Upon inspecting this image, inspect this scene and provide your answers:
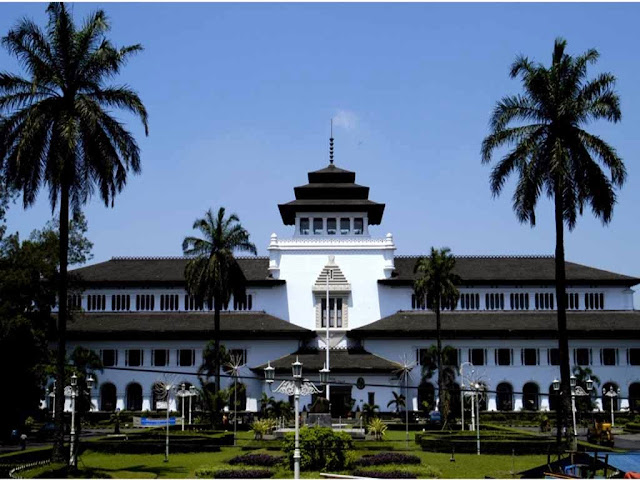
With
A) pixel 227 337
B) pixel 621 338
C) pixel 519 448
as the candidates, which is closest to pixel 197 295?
pixel 227 337

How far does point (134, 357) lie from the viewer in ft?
244

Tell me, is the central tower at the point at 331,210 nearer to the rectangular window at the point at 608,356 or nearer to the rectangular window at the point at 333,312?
the rectangular window at the point at 333,312

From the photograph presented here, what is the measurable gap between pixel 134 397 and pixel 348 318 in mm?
18649

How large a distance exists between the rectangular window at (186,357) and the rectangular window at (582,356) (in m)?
30.6

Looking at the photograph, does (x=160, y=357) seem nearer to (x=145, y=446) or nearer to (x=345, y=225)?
(x=345, y=225)

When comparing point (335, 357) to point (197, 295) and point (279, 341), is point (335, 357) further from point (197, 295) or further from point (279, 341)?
point (197, 295)

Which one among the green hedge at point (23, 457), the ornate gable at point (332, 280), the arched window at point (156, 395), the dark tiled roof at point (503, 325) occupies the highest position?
the ornate gable at point (332, 280)

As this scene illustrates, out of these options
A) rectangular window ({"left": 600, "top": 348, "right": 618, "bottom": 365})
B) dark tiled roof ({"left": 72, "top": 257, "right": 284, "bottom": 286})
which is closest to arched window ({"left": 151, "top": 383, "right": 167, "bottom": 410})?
dark tiled roof ({"left": 72, "top": 257, "right": 284, "bottom": 286})

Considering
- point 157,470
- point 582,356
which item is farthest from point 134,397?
point 157,470

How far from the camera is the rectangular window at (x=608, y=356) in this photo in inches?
2874

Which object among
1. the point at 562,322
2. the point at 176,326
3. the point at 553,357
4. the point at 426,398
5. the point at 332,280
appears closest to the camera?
the point at 562,322

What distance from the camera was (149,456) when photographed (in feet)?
138

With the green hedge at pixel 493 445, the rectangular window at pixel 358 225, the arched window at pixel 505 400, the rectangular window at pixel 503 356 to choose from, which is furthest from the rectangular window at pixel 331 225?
the green hedge at pixel 493 445

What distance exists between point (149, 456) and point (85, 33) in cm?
1913
